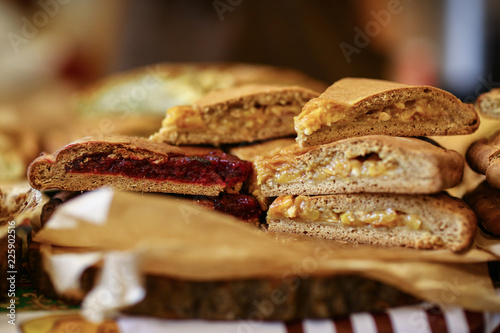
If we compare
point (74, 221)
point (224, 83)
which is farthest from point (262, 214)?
point (224, 83)

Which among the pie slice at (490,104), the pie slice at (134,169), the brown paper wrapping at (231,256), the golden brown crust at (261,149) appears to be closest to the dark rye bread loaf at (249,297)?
the brown paper wrapping at (231,256)

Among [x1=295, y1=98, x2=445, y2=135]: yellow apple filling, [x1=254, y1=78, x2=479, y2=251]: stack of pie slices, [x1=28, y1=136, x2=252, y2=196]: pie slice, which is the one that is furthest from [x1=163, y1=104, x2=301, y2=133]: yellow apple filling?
[x1=295, y1=98, x2=445, y2=135]: yellow apple filling

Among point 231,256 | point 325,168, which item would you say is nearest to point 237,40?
point 325,168

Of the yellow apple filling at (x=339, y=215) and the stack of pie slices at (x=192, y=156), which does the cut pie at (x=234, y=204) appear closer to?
the stack of pie slices at (x=192, y=156)

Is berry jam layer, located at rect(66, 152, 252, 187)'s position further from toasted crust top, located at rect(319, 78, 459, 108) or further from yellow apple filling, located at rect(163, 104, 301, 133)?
toasted crust top, located at rect(319, 78, 459, 108)

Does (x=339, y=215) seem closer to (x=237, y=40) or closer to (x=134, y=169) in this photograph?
(x=134, y=169)
